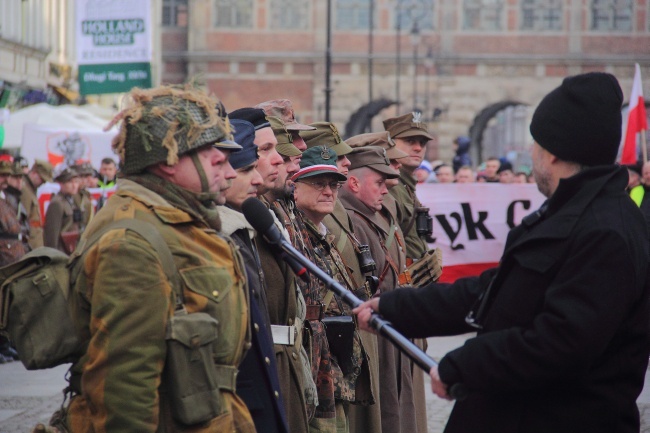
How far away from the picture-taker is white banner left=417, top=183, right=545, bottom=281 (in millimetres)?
13734

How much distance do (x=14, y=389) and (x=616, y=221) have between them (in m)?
7.94

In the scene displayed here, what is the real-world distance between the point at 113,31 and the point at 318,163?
12939 millimetres

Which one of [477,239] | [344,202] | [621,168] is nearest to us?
[621,168]

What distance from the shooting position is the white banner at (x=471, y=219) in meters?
13.7

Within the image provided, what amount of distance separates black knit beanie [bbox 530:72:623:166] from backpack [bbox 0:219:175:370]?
1.31 meters

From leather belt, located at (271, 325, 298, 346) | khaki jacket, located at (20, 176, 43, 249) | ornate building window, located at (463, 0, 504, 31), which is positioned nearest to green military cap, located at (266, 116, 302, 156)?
leather belt, located at (271, 325, 298, 346)

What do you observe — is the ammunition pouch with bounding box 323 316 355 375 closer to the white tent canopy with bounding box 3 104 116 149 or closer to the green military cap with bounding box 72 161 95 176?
the green military cap with bounding box 72 161 95 176

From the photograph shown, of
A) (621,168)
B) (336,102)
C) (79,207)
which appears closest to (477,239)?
(79,207)

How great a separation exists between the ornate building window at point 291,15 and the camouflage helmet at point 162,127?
4664cm

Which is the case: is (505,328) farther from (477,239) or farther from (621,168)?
(477,239)

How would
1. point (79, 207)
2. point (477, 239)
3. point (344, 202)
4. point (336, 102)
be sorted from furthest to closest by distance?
point (336, 102)
point (79, 207)
point (477, 239)
point (344, 202)

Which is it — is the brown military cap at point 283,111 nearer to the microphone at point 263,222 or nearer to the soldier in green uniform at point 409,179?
the microphone at point 263,222

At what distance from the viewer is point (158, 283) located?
3.62 m

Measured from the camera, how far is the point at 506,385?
3.63 m
